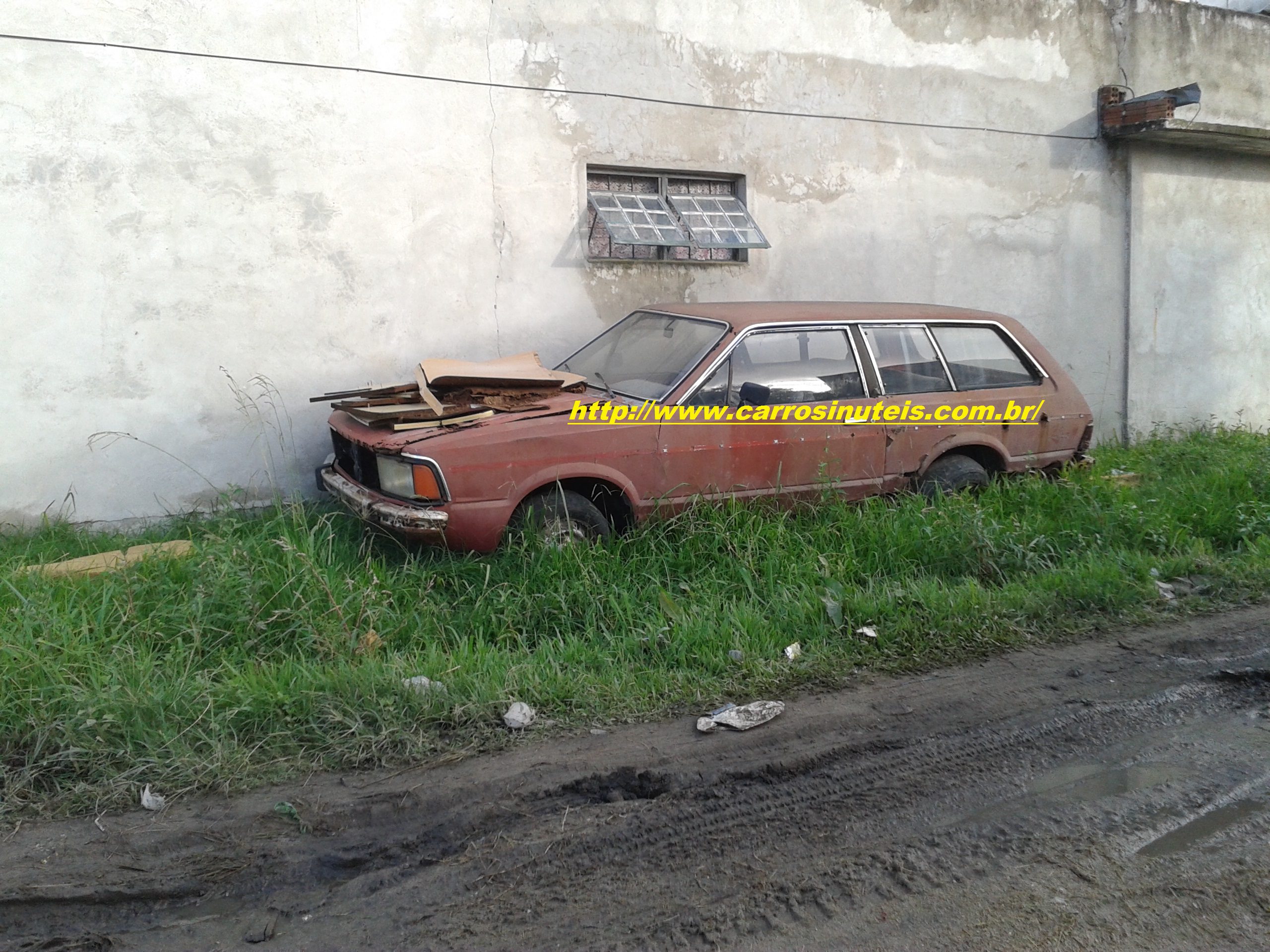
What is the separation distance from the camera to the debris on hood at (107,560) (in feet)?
15.0

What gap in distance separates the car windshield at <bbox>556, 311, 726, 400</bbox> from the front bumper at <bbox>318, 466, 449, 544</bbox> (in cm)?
138

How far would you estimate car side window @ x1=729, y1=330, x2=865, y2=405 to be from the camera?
5.34m

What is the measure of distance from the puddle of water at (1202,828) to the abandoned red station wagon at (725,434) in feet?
8.94

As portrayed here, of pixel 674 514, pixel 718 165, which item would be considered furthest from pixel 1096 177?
pixel 674 514

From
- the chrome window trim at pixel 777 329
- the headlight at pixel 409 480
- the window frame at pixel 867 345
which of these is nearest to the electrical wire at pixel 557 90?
the window frame at pixel 867 345

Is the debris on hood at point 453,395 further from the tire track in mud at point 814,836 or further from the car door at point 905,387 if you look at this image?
the tire track in mud at point 814,836

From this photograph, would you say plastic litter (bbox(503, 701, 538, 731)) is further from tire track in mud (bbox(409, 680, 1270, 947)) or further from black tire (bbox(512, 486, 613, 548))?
black tire (bbox(512, 486, 613, 548))

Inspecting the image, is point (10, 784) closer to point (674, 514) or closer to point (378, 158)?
point (674, 514)

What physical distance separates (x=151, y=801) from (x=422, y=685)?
1010mm

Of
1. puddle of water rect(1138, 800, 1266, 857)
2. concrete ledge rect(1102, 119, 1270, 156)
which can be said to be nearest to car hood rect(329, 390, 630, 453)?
puddle of water rect(1138, 800, 1266, 857)

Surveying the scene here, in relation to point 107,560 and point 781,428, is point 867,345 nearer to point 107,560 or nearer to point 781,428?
point 781,428

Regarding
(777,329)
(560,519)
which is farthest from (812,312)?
(560,519)

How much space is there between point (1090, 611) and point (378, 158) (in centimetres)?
519

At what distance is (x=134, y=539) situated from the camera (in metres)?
5.57
